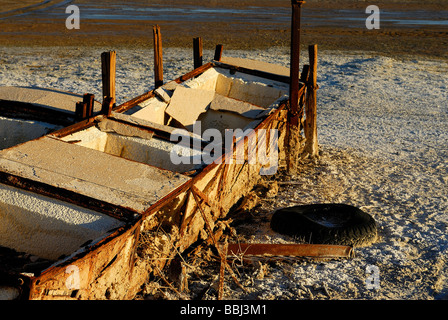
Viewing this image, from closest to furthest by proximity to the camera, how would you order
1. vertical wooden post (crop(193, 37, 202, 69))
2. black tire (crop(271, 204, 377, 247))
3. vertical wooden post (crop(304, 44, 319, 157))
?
1. black tire (crop(271, 204, 377, 247))
2. vertical wooden post (crop(304, 44, 319, 157))
3. vertical wooden post (crop(193, 37, 202, 69))

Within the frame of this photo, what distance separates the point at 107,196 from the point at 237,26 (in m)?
17.6

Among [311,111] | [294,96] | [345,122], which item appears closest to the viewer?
[294,96]

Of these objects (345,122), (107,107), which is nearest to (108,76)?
(107,107)

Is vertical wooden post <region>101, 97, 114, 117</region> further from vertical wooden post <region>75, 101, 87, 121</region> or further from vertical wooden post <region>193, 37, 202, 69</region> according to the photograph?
vertical wooden post <region>193, 37, 202, 69</region>

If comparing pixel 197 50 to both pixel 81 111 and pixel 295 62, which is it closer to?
pixel 295 62

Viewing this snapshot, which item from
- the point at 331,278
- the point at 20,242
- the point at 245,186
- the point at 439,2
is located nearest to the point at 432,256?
the point at 331,278

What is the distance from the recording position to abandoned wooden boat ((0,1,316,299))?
4242 millimetres

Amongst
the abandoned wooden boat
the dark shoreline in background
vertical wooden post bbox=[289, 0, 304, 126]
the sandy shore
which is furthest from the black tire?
the dark shoreline in background

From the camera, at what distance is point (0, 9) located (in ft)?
77.7

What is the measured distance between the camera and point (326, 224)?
21.5 feet

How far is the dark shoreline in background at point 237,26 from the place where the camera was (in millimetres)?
18219

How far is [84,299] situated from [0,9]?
75.9ft

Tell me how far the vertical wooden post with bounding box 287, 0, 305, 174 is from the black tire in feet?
5.89
